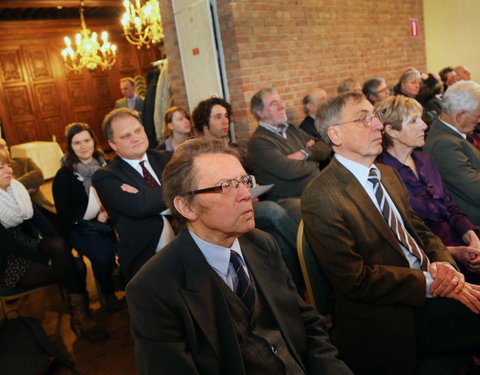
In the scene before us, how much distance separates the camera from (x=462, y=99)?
271 centimetres

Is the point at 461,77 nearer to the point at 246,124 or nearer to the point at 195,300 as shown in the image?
the point at 246,124

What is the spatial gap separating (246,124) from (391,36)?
3595 mm

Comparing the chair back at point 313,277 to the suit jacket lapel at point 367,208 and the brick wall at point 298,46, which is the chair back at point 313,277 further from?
the brick wall at point 298,46

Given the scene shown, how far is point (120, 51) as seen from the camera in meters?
11.3

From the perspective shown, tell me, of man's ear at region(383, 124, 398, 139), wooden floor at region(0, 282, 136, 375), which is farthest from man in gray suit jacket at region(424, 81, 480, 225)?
wooden floor at region(0, 282, 136, 375)

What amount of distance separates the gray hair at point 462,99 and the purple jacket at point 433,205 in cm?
66

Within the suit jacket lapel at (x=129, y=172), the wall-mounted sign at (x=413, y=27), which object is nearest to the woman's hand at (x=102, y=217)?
the suit jacket lapel at (x=129, y=172)

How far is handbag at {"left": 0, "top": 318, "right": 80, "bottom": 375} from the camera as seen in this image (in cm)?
211

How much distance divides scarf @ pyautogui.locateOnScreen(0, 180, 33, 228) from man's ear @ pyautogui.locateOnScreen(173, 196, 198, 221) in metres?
1.92

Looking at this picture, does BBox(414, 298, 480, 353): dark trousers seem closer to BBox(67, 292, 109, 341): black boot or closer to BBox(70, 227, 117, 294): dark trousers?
BBox(67, 292, 109, 341): black boot

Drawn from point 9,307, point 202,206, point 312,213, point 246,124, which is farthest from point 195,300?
point 246,124

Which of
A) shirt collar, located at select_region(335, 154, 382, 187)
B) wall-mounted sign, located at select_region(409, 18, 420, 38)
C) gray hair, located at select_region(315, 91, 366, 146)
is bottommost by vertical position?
shirt collar, located at select_region(335, 154, 382, 187)

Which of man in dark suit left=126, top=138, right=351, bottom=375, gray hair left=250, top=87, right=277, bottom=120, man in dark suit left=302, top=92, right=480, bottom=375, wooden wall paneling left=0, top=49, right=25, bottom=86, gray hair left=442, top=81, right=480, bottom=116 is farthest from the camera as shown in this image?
wooden wall paneling left=0, top=49, right=25, bottom=86

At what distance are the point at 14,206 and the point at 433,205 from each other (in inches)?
105
